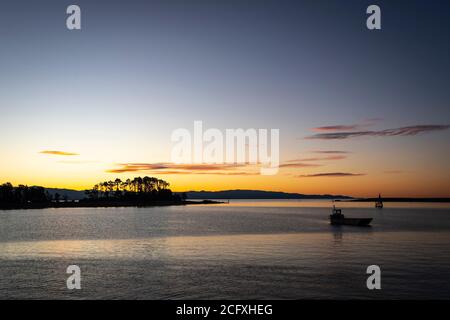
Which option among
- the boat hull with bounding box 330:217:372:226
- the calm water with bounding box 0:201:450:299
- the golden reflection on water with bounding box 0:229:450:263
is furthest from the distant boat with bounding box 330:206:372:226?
the calm water with bounding box 0:201:450:299

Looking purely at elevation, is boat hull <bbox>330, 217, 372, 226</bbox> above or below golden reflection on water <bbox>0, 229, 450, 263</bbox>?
below

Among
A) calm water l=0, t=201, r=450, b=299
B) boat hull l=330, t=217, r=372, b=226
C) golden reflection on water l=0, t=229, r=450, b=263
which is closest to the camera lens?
calm water l=0, t=201, r=450, b=299

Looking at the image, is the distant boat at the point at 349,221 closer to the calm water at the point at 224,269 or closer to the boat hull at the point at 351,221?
the boat hull at the point at 351,221

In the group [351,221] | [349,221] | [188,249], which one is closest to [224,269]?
[188,249]

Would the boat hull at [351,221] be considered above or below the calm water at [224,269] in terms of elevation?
below

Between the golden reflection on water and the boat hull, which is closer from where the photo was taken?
the golden reflection on water

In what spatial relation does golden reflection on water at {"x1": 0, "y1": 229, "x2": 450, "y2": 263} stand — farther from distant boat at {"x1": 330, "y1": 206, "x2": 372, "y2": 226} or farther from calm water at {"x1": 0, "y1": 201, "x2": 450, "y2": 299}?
distant boat at {"x1": 330, "y1": 206, "x2": 372, "y2": 226}

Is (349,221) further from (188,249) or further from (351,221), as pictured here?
(188,249)

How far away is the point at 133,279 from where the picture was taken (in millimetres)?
36094

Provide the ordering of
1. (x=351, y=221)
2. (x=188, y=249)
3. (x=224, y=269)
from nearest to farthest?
1. (x=224, y=269)
2. (x=188, y=249)
3. (x=351, y=221)

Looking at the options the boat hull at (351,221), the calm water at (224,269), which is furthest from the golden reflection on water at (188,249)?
the boat hull at (351,221)
